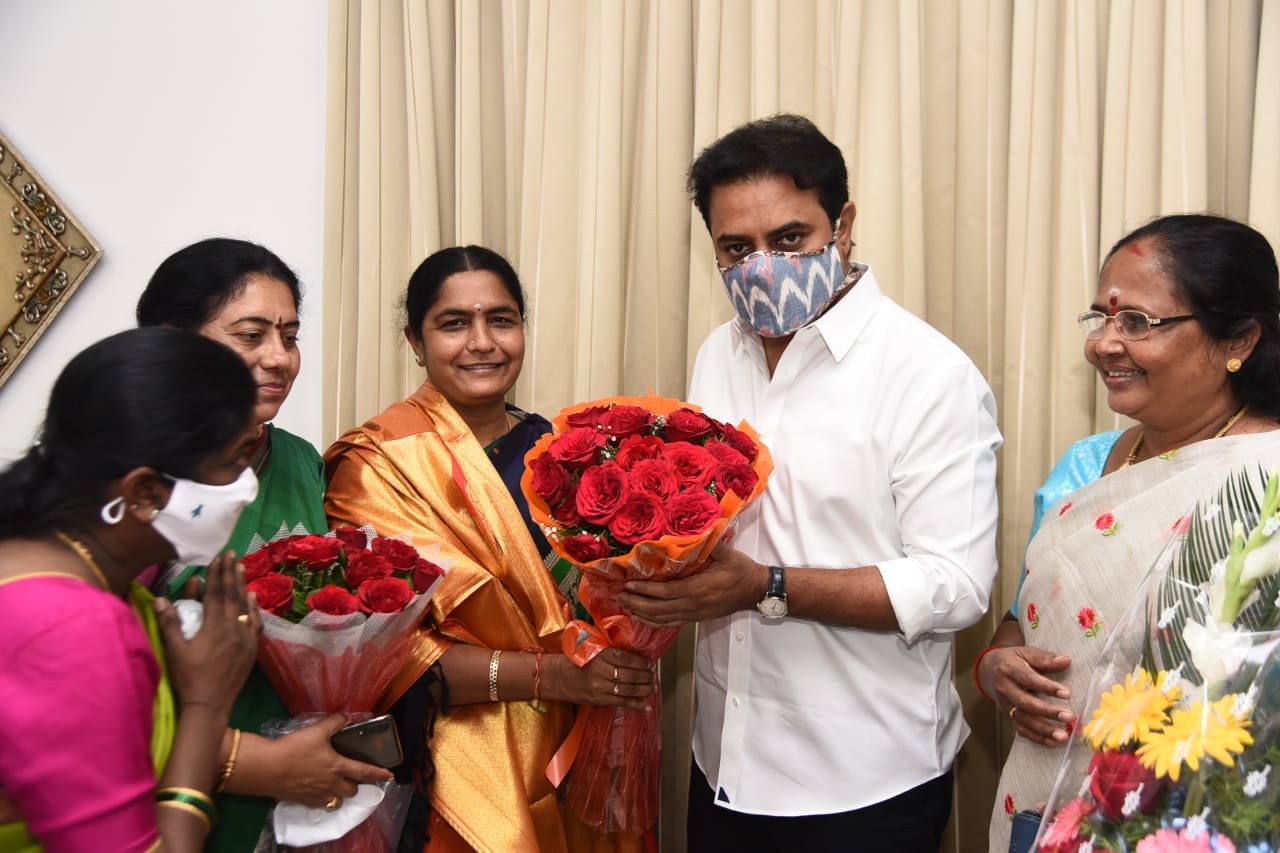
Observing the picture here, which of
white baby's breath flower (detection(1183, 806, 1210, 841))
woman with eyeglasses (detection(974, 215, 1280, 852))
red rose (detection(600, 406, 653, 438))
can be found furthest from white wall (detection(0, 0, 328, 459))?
white baby's breath flower (detection(1183, 806, 1210, 841))

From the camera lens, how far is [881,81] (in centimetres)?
235

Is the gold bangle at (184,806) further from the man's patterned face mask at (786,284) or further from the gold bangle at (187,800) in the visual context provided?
the man's patterned face mask at (786,284)

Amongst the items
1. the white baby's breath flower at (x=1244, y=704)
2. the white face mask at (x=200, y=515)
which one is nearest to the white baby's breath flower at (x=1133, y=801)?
the white baby's breath flower at (x=1244, y=704)

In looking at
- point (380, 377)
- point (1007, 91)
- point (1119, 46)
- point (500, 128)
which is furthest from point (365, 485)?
point (1119, 46)

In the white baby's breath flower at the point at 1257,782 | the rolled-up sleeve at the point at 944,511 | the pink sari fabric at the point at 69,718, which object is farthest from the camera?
the rolled-up sleeve at the point at 944,511

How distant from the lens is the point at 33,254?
3125 mm

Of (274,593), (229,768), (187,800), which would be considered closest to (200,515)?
(274,593)

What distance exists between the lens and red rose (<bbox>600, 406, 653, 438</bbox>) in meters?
1.61

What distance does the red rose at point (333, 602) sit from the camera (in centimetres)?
149

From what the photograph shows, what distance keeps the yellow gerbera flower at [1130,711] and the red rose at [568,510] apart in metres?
0.79

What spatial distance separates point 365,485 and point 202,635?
0.60m

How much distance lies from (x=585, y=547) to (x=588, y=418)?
0.85 feet

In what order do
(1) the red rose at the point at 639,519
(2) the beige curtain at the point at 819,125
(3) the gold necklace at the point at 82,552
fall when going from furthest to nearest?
(2) the beige curtain at the point at 819,125
(1) the red rose at the point at 639,519
(3) the gold necklace at the point at 82,552

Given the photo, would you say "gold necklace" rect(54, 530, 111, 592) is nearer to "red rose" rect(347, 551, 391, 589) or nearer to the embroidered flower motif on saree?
"red rose" rect(347, 551, 391, 589)
